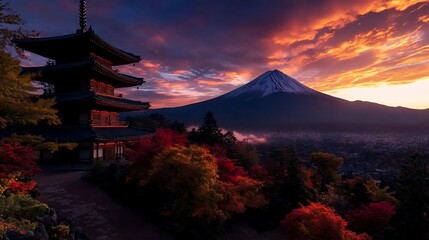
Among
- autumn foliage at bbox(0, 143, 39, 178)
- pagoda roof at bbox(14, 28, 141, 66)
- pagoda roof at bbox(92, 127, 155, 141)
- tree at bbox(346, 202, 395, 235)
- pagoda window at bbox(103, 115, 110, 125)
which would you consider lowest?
tree at bbox(346, 202, 395, 235)

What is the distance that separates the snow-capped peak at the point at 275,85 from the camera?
148 meters

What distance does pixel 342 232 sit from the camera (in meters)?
11.5

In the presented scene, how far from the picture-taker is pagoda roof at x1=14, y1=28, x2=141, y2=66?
22.3 meters

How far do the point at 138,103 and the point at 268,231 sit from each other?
1741 cm

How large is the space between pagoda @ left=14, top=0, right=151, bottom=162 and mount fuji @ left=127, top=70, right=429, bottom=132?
11268 cm

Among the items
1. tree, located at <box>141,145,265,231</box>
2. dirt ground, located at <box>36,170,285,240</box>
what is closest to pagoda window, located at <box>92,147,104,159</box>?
dirt ground, located at <box>36,170,285,240</box>

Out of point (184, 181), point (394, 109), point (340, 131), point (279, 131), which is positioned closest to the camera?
point (184, 181)

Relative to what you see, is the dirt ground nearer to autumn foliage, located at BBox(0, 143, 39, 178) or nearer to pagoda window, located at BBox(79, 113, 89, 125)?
autumn foliage, located at BBox(0, 143, 39, 178)

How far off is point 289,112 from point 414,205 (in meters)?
130

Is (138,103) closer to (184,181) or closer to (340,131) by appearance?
(184,181)

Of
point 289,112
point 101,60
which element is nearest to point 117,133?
point 101,60

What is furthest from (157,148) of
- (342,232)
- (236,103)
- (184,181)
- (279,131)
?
(236,103)

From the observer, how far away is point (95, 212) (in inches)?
562

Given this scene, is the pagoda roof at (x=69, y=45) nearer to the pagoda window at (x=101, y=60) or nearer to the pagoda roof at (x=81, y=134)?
the pagoda window at (x=101, y=60)
